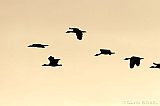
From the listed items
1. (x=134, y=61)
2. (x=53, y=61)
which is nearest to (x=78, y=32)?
(x=53, y=61)

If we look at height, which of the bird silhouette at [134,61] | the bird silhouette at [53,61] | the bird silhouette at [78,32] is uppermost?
the bird silhouette at [78,32]

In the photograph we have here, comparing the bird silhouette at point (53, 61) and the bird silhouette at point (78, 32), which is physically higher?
the bird silhouette at point (78, 32)

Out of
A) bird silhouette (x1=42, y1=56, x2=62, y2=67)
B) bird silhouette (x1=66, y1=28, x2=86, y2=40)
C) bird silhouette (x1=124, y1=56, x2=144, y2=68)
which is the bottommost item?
bird silhouette (x1=42, y1=56, x2=62, y2=67)

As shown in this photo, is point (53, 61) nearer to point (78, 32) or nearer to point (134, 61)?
point (78, 32)

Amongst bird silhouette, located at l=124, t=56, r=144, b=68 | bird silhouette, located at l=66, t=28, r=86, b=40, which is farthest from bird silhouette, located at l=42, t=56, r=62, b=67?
bird silhouette, located at l=124, t=56, r=144, b=68

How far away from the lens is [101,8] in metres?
2.13

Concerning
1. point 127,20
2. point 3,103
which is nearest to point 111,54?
point 127,20

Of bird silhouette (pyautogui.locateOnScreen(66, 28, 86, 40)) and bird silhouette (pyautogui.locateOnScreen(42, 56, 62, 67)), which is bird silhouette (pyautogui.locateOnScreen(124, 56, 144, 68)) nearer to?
bird silhouette (pyautogui.locateOnScreen(66, 28, 86, 40))

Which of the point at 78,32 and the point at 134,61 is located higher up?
the point at 78,32

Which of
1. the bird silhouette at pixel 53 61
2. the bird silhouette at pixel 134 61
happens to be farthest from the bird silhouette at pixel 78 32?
the bird silhouette at pixel 134 61

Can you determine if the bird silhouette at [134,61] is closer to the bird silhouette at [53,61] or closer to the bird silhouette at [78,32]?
the bird silhouette at [78,32]

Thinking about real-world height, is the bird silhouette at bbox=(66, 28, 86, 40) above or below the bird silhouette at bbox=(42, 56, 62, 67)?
above

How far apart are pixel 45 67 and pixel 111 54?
0.44 meters

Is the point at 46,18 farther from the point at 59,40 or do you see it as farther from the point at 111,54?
the point at 111,54
